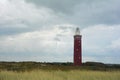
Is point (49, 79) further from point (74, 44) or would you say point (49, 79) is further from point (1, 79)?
point (74, 44)

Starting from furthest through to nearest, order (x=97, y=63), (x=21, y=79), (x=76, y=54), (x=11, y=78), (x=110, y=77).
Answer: (x=97, y=63) < (x=76, y=54) < (x=110, y=77) < (x=11, y=78) < (x=21, y=79)

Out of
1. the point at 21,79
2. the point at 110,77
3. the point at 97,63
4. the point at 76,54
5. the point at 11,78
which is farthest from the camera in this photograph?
the point at 97,63

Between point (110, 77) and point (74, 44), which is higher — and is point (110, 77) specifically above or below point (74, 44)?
below

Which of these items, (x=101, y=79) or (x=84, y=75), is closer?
(x=101, y=79)

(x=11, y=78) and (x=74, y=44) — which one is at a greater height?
(x=74, y=44)

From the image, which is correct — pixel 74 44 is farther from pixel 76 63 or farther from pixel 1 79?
pixel 1 79

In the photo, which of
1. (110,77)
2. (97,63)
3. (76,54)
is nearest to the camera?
(110,77)

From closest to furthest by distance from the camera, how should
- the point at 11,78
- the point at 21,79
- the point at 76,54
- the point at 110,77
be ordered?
the point at 21,79 → the point at 11,78 → the point at 110,77 → the point at 76,54

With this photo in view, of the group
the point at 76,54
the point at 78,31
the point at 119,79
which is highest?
the point at 78,31

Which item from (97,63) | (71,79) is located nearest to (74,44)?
(97,63)

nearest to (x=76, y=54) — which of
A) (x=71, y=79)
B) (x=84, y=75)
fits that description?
(x=84, y=75)

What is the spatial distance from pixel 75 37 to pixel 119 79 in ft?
58.3

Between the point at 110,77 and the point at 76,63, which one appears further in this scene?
the point at 76,63

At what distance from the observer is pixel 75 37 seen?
1436 inches
